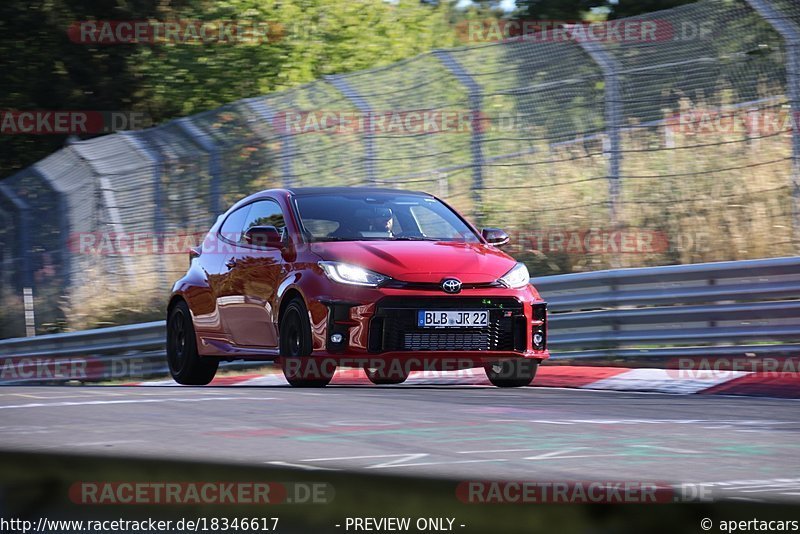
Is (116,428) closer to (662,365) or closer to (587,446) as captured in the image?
(587,446)

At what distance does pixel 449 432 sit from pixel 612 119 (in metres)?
7.59

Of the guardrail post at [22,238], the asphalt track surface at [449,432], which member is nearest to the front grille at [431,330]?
the asphalt track surface at [449,432]

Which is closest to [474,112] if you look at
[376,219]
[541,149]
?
[541,149]

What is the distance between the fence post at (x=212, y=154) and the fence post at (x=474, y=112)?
12.2 feet

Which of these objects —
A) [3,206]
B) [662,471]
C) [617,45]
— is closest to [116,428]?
[662,471]

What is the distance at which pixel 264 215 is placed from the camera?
11.2 m

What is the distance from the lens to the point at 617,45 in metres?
14.1

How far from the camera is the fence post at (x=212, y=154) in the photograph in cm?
1761

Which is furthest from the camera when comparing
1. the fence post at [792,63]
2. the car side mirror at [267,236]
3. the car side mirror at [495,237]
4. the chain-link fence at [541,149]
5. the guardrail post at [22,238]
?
the guardrail post at [22,238]

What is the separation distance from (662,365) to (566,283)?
4.31ft

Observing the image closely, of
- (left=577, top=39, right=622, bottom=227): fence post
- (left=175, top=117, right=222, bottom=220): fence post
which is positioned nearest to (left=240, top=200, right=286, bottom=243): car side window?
(left=577, top=39, right=622, bottom=227): fence post

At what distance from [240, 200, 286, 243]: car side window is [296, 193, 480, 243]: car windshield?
0.68 feet

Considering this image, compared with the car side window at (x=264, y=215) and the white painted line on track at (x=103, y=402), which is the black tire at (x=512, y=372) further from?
the white painted line on track at (x=103, y=402)

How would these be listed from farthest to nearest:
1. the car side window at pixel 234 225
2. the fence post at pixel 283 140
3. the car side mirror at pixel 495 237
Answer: the fence post at pixel 283 140 → the car side window at pixel 234 225 → the car side mirror at pixel 495 237
